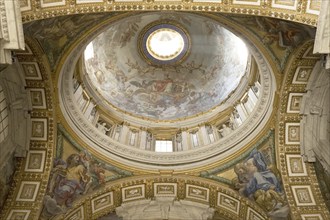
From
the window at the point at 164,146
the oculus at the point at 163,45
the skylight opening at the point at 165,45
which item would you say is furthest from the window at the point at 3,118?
the skylight opening at the point at 165,45

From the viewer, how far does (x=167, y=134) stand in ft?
60.2

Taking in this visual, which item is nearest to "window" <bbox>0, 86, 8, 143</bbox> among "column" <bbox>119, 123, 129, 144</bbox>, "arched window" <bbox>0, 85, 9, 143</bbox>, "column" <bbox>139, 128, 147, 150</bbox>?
"arched window" <bbox>0, 85, 9, 143</bbox>

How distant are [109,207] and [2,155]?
408 centimetres

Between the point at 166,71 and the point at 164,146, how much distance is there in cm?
457

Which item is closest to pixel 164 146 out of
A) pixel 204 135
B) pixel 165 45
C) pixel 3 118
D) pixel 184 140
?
pixel 184 140

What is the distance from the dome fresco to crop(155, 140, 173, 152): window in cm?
141

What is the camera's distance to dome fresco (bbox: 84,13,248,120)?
63.2 feet

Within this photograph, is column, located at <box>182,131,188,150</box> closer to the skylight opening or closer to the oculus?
the oculus

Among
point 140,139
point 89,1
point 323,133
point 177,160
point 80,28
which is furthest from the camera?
point 140,139

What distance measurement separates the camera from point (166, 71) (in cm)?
2125

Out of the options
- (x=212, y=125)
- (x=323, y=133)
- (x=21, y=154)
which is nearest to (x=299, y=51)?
(x=323, y=133)

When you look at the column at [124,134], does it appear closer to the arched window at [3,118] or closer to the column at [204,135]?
the column at [204,135]

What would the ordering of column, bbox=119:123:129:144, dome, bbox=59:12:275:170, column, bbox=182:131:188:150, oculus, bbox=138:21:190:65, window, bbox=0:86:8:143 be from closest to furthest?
window, bbox=0:86:8:143
dome, bbox=59:12:275:170
column, bbox=119:123:129:144
column, bbox=182:131:188:150
oculus, bbox=138:21:190:65

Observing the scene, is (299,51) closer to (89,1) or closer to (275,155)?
(275,155)
